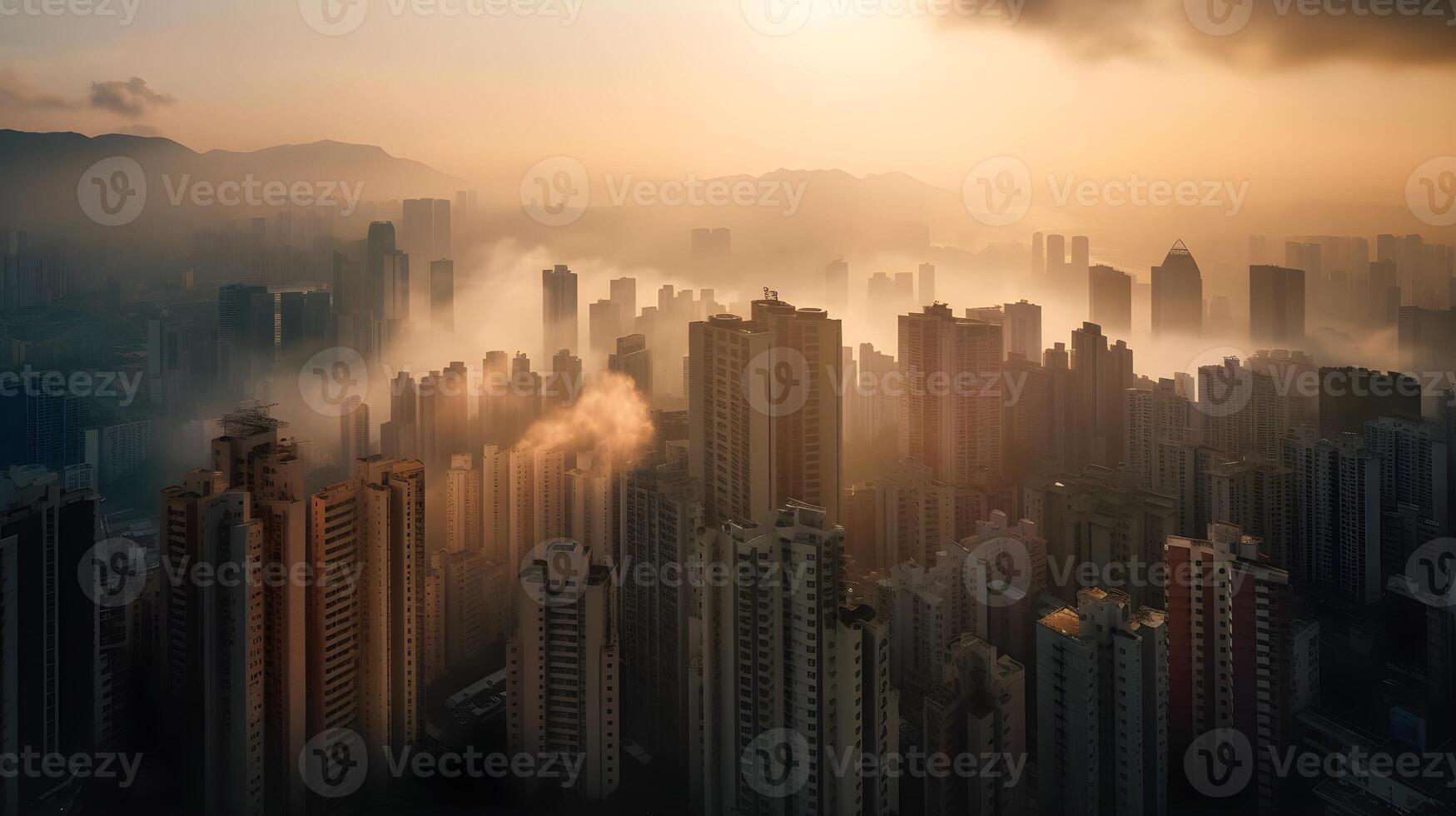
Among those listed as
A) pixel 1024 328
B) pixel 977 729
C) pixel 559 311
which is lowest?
pixel 977 729

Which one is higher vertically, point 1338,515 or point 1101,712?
point 1338,515

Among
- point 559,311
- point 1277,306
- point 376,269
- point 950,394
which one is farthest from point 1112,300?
point 376,269

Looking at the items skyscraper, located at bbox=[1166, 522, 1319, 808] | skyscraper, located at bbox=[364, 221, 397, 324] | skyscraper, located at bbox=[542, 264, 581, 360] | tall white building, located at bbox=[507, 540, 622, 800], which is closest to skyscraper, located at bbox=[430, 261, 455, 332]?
skyscraper, located at bbox=[364, 221, 397, 324]

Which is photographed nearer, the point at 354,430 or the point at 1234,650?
the point at 1234,650

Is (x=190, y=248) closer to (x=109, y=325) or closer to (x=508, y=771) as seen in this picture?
(x=109, y=325)

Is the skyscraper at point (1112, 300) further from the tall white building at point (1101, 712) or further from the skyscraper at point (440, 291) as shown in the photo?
the skyscraper at point (440, 291)

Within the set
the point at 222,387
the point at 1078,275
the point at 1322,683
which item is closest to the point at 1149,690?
the point at 1322,683

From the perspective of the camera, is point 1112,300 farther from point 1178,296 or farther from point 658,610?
point 658,610

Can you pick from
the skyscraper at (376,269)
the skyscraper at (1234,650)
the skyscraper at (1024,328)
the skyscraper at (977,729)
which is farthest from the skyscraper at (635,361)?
the skyscraper at (1234,650)
